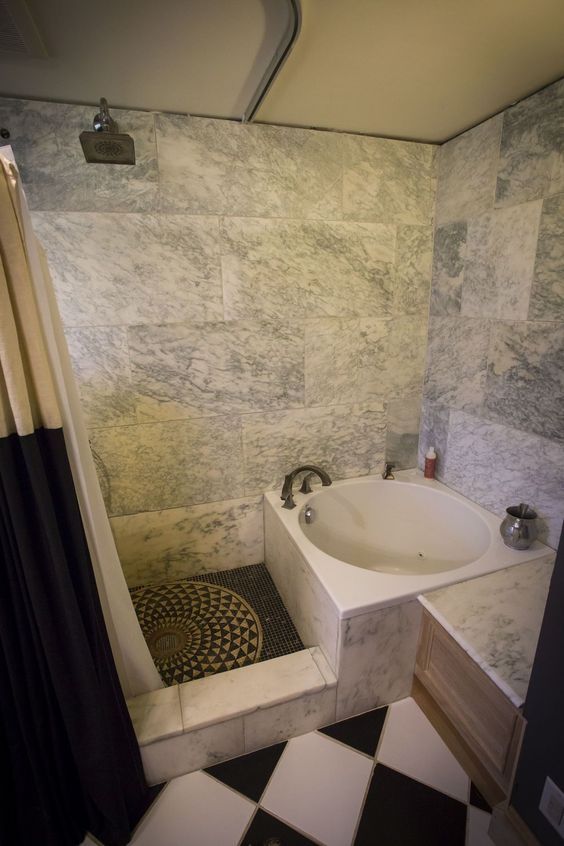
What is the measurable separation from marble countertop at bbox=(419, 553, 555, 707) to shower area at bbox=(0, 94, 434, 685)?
0.71 metres

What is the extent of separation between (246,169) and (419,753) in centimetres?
245

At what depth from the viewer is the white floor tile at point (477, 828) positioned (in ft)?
3.99

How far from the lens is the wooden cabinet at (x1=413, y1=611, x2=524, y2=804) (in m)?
1.23

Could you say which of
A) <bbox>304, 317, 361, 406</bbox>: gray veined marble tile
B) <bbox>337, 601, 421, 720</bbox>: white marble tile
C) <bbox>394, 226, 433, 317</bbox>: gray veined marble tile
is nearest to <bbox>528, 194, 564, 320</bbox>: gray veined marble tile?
<bbox>394, 226, 433, 317</bbox>: gray veined marble tile

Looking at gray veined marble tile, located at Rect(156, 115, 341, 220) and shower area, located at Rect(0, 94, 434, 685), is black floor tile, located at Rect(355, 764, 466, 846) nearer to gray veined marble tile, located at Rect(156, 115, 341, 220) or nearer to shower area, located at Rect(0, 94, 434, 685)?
shower area, located at Rect(0, 94, 434, 685)

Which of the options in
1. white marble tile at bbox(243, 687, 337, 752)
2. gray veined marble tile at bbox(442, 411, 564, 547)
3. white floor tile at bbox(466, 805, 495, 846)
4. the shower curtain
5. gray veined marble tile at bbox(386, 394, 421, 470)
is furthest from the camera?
gray veined marble tile at bbox(386, 394, 421, 470)

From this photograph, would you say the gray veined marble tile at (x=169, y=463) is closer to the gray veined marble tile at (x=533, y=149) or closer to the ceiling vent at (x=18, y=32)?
the ceiling vent at (x=18, y=32)

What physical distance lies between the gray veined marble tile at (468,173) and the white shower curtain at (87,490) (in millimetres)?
1854

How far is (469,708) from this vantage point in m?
1.37

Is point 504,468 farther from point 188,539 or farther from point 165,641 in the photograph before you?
point 165,641

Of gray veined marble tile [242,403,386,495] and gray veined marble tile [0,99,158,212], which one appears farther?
gray veined marble tile [242,403,386,495]

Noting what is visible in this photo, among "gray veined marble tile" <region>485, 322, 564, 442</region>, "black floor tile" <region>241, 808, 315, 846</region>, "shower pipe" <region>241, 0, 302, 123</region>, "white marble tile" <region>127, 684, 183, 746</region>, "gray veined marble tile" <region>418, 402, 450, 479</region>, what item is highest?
"shower pipe" <region>241, 0, 302, 123</region>

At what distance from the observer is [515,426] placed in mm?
1821

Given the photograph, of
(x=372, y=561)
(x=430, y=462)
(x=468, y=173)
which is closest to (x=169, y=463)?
(x=372, y=561)
